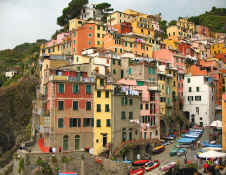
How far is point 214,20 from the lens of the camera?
15262 centimetres

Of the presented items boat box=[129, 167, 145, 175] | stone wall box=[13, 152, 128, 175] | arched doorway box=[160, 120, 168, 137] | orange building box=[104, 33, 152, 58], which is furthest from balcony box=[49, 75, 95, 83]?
orange building box=[104, 33, 152, 58]

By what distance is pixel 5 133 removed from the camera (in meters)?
76.8

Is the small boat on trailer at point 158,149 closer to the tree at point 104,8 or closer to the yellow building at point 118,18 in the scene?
the yellow building at point 118,18

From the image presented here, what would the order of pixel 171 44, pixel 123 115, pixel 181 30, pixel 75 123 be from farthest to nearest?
pixel 181 30 < pixel 171 44 < pixel 123 115 < pixel 75 123

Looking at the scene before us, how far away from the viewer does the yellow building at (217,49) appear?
107 m

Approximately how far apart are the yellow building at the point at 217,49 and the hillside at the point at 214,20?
2729 cm

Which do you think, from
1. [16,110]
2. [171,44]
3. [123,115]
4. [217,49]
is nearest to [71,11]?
[171,44]

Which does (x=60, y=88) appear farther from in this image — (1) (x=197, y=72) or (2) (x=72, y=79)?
Answer: (1) (x=197, y=72)

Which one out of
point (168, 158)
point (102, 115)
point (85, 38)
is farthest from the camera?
point (85, 38)

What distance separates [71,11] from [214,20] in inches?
3065

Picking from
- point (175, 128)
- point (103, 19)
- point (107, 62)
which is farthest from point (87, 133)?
point (103, 19)

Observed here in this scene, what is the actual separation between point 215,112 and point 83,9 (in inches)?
2300

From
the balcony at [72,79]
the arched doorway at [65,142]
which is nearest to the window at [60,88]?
the balcony at [72,79]

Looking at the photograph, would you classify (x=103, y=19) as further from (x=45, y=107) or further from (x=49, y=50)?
(x=45, y=107)
